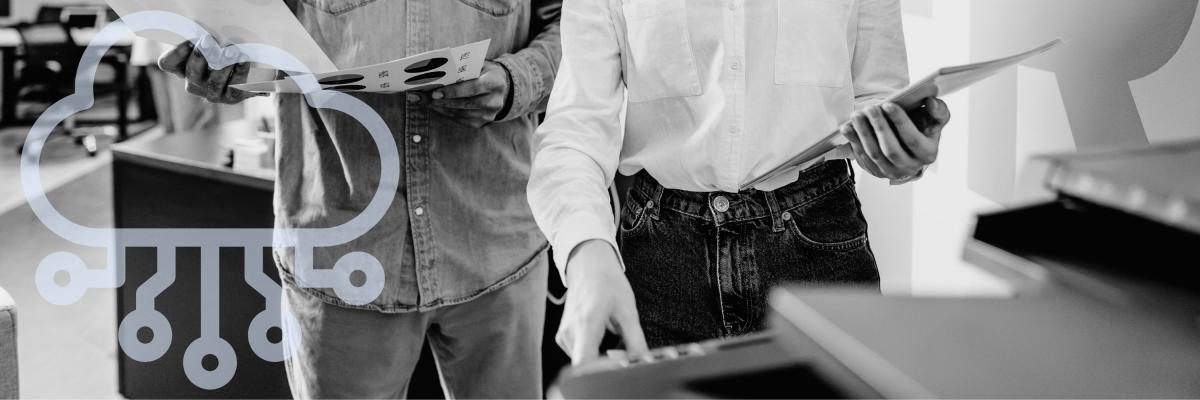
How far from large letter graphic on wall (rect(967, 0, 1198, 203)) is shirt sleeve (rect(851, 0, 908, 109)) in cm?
23

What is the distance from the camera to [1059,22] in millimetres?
1258

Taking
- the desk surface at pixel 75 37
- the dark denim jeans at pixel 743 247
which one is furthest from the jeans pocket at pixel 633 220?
the desk surface at pixel 75 37

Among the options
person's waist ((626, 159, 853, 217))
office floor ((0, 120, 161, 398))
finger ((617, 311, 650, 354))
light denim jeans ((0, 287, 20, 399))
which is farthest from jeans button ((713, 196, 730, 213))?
office floor ((0, 120, 161, 398))

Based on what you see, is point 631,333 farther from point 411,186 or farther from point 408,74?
point 411,186

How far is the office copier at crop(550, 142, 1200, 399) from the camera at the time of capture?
1.34 ft

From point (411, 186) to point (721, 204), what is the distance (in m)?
0.61

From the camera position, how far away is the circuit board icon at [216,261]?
1.42 metres

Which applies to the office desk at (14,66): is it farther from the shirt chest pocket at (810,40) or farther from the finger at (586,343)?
the finger at (586,343)

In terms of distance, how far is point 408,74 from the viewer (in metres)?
1.30

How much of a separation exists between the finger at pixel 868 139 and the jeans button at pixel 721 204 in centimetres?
21

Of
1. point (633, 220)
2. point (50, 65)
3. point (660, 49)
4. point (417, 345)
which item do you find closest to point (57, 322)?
point (417, 345)

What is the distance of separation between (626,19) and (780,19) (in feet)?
0.63

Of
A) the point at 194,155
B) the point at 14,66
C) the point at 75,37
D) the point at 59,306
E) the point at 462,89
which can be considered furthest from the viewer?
the point at 14,66

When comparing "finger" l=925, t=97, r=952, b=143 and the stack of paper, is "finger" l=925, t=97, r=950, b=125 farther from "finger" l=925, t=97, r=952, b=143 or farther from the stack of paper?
the stack of paper
